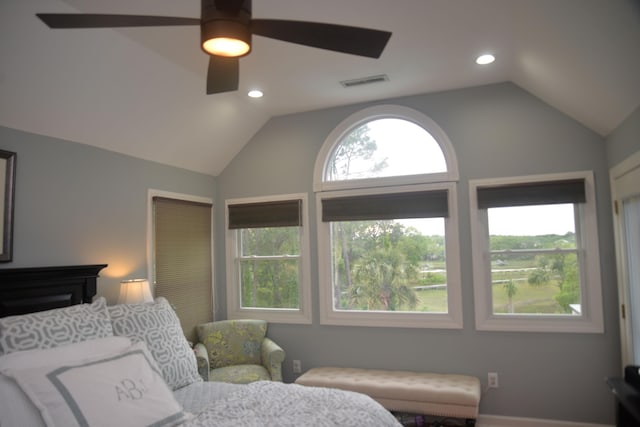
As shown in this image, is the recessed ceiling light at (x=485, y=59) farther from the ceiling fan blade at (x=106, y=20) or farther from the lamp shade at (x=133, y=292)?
the lamp shade at (x=133, y=292)

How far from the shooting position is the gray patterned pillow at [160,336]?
2.42m

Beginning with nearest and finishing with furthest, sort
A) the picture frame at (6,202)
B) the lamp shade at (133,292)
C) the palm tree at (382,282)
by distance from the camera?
the picture frame at (6,202)
the lamp shade at (133,292)
the palm tree at (382,282)

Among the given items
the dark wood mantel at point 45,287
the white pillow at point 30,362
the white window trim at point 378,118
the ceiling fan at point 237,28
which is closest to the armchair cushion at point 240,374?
the dark wood mantel at point 45,287

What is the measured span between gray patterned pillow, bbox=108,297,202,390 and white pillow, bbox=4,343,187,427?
443mm

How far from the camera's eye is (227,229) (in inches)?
188

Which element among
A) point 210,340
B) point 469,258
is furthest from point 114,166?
point 469,258

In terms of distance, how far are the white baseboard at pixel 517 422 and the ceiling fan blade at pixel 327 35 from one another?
10.7 feet

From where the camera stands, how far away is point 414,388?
3371 millimetres

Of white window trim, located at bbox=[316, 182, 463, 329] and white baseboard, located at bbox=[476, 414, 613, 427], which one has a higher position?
white window trim, located at bbox=[316, 182, 463, 329]

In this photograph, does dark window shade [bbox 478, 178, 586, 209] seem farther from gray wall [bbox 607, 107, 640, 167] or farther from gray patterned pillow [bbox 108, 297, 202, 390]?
gray patterned pillow [bbox 108, 297, 202, 390]

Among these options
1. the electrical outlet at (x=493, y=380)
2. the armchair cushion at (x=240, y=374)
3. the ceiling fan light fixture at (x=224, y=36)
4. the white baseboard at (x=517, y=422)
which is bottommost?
the white baseboard at (x=517, y=422)

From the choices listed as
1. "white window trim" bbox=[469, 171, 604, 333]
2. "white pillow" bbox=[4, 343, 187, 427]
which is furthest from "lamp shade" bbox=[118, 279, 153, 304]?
"white window trim" bbox=[469, 171, 604, 333]

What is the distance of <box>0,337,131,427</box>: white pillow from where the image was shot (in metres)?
1.54

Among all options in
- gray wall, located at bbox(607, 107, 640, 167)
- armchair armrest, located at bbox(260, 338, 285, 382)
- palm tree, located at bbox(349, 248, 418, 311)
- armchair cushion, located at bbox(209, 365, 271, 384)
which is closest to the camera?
gray wall, located at bbox(607, 107, 640, 167)
